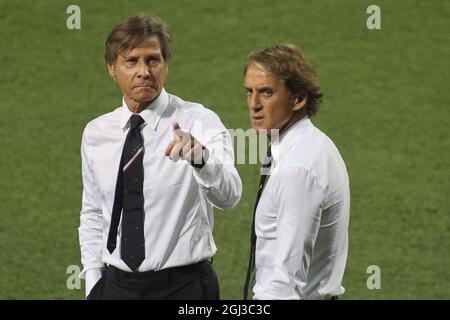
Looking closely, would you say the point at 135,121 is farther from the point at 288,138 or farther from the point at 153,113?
the point at 288,138

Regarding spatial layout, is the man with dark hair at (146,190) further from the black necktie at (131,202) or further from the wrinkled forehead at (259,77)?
the wrinkled forehead at (259,77)

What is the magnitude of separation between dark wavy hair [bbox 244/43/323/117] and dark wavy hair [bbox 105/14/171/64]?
0.77 metres

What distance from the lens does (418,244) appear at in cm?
878

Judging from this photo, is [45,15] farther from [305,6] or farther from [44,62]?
[305,6]

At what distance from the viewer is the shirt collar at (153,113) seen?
4.21 meters

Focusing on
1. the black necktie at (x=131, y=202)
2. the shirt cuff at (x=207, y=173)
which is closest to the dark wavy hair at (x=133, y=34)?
the black necktie at (x=131, y=202)

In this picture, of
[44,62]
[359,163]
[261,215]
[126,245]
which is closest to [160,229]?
[126,245]

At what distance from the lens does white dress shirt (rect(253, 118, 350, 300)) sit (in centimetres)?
322

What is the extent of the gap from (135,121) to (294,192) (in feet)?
3.83

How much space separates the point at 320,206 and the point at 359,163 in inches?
260

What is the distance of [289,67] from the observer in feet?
11.4

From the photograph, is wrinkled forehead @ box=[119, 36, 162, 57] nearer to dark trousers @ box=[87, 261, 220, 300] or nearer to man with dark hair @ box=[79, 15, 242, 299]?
man with dark hair @ box=[79, 15, 242, 299]

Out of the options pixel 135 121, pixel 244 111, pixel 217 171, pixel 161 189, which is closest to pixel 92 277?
pixel 161 189

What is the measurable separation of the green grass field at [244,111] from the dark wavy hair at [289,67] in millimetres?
4749
